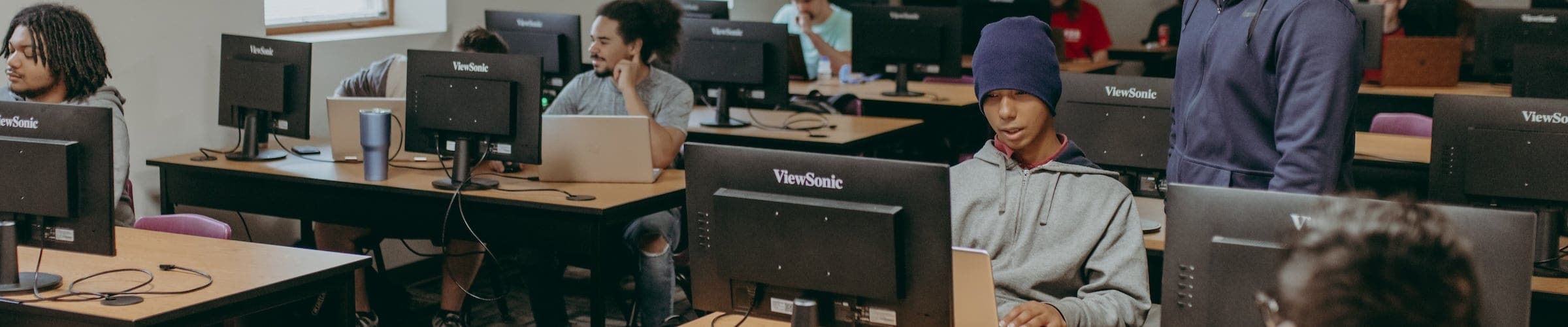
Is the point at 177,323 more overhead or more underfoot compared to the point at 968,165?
more underfoot

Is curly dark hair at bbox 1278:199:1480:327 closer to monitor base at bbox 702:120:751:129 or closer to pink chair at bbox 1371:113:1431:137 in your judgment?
pink chair at bbox 1371:113:1431:137

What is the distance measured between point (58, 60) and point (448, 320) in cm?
127

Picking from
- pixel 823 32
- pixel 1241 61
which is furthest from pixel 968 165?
pixel 823 32

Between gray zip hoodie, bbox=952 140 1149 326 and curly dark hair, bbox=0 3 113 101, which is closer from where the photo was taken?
gray zip hoodie, bbox=952 140 1149 326

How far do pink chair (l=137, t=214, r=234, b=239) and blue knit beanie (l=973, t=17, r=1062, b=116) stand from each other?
1.79m

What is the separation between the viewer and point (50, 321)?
2.34 meters

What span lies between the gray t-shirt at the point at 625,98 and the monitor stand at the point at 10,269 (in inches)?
71.7

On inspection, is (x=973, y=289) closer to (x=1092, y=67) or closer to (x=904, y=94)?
(x=904, y=94)

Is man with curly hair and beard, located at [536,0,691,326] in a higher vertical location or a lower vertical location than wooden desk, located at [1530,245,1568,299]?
higher

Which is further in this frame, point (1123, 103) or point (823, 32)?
point (823, 32)

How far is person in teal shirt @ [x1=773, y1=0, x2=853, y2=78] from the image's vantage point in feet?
22.0

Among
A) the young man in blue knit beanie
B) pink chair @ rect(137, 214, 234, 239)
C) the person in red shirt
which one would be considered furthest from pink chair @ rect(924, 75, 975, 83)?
the young man in blue knit beanie

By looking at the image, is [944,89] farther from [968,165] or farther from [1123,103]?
[968,165]

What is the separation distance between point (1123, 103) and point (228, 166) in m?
2.52
